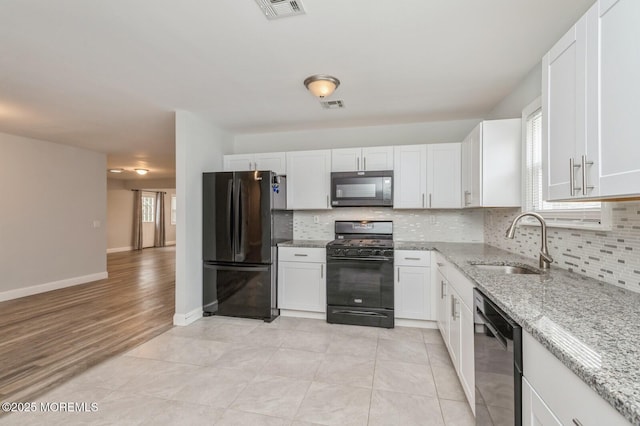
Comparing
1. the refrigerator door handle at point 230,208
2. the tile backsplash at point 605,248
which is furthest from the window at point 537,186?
the refrigerator door handle at point 230,208

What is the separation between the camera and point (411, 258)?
131 inches

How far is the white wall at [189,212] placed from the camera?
3.44m

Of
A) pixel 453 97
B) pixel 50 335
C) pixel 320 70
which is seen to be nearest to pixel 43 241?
pixel 50 335

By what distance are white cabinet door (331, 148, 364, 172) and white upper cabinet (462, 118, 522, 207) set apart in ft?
4.51

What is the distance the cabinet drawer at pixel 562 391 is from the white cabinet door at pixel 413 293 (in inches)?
86.5

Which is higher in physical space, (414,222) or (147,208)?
(147,208)

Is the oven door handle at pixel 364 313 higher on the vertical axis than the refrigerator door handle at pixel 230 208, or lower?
lower

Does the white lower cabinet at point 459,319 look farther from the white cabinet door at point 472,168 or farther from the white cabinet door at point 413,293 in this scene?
the white cabinet door at point 472,168

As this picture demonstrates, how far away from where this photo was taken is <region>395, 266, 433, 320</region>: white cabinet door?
3.27 meters

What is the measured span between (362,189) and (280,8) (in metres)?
2.21

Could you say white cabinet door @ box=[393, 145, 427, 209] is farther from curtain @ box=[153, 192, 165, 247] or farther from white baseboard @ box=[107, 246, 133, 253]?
curtain @ box=[153, 192, 165, 247]

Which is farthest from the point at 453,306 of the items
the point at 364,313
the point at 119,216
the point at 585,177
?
the point at 119,216

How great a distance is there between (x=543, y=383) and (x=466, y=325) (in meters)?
0.99

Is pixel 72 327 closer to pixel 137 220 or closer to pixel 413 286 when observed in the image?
pixel 413 286
